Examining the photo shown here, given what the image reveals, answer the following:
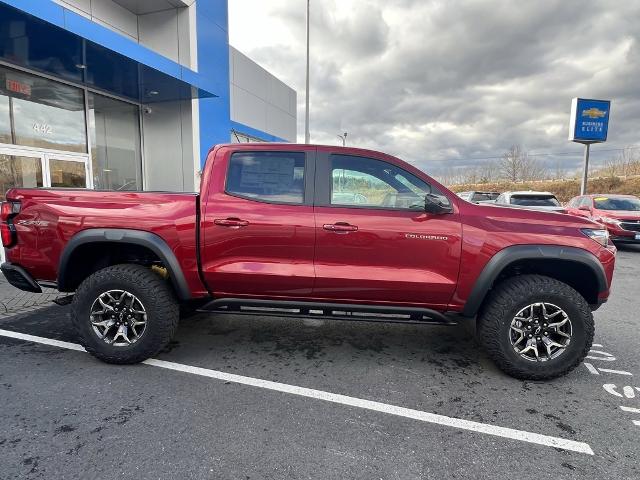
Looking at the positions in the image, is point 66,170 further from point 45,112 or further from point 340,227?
point 340,227

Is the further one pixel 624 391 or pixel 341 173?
pixel 341 173

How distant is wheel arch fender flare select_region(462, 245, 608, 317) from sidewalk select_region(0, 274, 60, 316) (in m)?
5.41

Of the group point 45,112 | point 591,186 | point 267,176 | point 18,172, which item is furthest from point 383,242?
point 591,186

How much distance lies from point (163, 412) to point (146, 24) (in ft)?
37.0

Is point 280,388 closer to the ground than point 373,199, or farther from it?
closer to the ground

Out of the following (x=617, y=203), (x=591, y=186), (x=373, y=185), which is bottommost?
(x=617, y=203)

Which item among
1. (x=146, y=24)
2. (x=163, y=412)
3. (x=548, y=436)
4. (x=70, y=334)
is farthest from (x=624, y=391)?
(x=146, y=24)

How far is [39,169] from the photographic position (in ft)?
28.9

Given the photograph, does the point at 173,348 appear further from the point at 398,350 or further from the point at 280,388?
the point at 398,350

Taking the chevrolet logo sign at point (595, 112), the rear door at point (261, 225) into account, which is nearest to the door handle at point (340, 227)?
the rear door at point (261, 225)

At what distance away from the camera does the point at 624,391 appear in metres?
3.14

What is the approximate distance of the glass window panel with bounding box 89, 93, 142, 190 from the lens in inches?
406

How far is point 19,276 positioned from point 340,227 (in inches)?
116

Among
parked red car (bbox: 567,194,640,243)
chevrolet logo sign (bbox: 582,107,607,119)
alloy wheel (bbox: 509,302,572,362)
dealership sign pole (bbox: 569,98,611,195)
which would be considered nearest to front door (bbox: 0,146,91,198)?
alloy wheel (bbox: 509,302,572,362)
